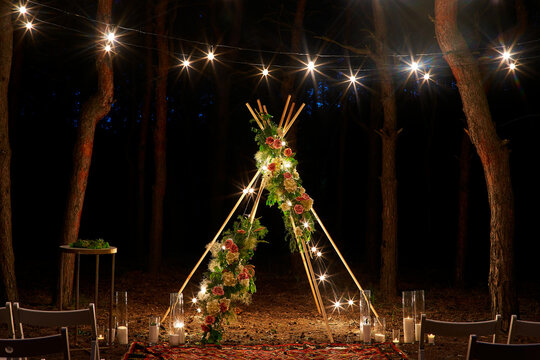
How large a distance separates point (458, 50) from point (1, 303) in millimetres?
6838

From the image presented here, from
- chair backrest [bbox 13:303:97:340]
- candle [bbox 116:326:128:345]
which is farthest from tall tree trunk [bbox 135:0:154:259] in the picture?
chair backrest [bbox 13:303:97:340]

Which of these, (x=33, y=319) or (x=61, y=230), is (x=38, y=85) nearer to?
(x=61, y=230)

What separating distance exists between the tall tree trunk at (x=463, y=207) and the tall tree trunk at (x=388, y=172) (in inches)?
62.6

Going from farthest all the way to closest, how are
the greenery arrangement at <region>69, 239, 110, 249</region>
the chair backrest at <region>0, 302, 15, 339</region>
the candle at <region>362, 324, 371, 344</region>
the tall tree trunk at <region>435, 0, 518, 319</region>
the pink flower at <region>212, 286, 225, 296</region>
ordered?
the tall tree trunk at <region>435, 0, 518, 319</region> → the candle at <region>362, 324, 371, 344</region> → the pink flower at <region>212, 286, 225, 296</region> → the greenery arrangement at <region>69, 239, 110, 249</region> → the chair backrest at <region>0, 302, 15, 339</region>

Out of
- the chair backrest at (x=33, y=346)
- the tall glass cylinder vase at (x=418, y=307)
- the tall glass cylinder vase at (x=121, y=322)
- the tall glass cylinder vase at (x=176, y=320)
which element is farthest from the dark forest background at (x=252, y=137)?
the chair backrest at (x=33, y=346)

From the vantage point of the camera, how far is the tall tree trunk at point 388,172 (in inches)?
400

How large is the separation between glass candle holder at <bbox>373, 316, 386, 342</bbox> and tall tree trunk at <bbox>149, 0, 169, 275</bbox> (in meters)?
6.63

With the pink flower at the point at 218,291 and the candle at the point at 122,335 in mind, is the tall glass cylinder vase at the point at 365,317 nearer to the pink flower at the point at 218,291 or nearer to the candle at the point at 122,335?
the pink flower at the point at 218,291

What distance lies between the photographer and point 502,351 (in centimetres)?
318

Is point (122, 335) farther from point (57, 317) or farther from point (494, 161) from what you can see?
point (494, 161)

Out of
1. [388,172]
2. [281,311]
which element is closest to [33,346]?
[281,311]

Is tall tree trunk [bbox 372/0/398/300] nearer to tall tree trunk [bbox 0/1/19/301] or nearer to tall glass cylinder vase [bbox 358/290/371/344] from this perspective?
tall glass cylinder vase [bbox 358/290/371/344]

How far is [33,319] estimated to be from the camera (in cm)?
392

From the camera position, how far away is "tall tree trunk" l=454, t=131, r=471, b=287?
11.0 meters
